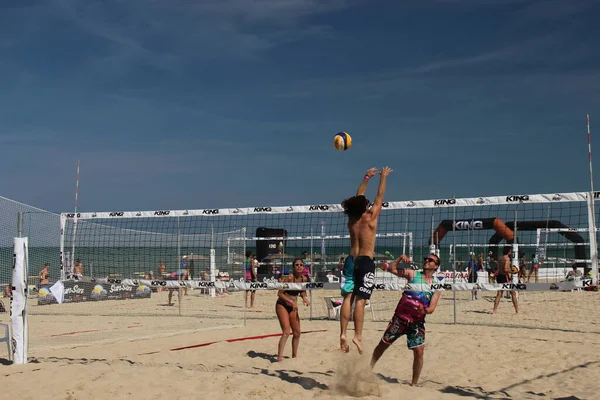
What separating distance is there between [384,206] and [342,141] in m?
4.02

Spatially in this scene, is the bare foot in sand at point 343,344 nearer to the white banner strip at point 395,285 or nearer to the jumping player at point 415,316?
the jumping player at point 415,316

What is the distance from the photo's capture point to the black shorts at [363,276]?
6004 mm

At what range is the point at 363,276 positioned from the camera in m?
6.02

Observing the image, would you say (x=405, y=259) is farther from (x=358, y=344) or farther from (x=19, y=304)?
(x=19, y=304)

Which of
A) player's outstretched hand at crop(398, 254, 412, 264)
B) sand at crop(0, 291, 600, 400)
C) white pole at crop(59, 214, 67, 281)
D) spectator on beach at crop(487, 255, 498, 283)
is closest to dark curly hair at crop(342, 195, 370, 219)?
player's outstretched hand at crop(398, 254, 412, 264)

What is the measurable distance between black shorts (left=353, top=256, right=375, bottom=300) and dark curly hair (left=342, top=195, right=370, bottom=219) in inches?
16.1

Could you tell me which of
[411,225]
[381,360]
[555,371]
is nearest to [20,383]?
[381,360]

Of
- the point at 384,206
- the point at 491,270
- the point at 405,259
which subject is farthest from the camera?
the point at 491,270

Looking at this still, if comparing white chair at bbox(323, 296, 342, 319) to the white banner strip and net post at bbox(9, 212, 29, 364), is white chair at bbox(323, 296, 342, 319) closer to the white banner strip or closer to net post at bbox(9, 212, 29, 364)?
the white banner strip

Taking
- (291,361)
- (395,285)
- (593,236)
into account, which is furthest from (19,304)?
(593,236)

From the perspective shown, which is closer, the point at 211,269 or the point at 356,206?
the point at 356,206

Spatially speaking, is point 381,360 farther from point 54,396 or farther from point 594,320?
point 594,320

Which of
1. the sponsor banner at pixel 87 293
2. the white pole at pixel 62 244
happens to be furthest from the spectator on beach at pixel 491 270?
the white pole at pixel 62 244

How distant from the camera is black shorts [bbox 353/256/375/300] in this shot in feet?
19.7
